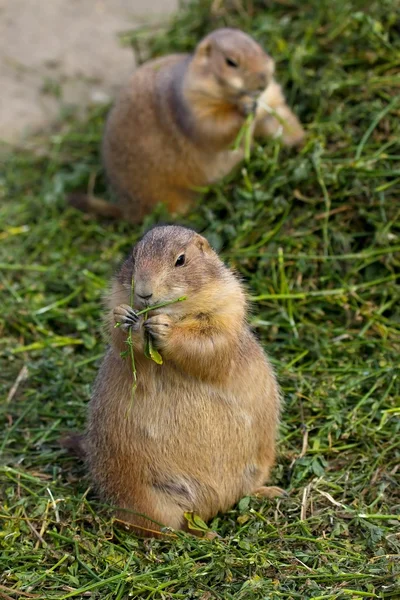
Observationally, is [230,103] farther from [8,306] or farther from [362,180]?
[8,306]

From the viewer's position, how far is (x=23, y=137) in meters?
9.14

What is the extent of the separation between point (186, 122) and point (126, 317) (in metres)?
3.71

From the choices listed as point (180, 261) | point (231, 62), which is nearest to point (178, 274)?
point (180, 261)

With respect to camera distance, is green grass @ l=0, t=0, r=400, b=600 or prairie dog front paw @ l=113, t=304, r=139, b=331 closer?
prairie dog front paw @ l=113, t=304, r=139, b=331

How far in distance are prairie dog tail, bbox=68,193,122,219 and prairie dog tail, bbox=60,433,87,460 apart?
10.0 ft

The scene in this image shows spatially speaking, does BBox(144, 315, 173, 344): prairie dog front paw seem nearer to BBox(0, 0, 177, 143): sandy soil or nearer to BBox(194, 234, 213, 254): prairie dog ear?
BBox(194, 234, 213, 254): prairie dog ear

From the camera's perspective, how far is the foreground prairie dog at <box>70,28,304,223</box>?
23.9 ft

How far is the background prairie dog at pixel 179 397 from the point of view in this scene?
4.28 metres

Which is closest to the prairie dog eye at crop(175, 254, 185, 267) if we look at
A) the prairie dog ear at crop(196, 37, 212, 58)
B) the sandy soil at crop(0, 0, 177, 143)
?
the prairie dog ear at crop(196, 37, 212, 58)

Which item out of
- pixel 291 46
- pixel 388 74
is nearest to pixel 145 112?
pixel 291 46

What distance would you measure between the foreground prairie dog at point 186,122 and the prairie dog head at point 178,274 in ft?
9.30

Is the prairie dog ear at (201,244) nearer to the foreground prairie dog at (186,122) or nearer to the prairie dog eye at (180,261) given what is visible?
the prairie dog eye at (180,261)

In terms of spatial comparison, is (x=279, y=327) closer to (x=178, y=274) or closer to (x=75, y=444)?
(x=75, y=444)

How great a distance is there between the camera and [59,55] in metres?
9.97
